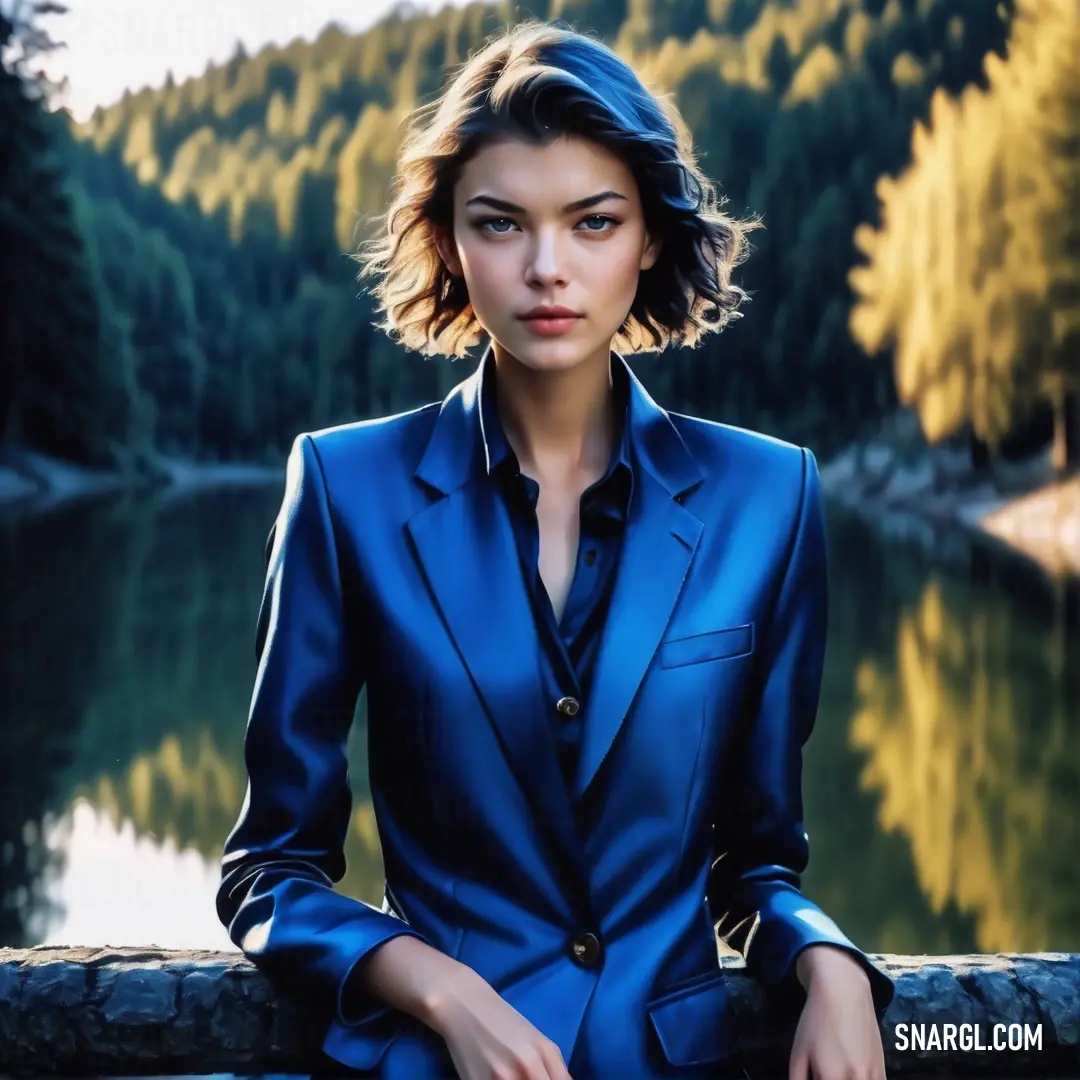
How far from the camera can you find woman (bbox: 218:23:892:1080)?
1260mm

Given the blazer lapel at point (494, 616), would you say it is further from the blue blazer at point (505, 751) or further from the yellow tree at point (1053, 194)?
the yellow tree at point (1053, 194)

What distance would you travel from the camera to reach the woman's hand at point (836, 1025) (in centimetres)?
123

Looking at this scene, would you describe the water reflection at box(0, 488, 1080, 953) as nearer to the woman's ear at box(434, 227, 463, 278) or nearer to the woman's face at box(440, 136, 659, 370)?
the woman's ear at box(434, 227, 463, 278)

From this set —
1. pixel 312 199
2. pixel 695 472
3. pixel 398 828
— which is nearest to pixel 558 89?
pixel 695 472

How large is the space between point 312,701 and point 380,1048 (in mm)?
285

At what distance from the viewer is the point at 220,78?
5000 cm

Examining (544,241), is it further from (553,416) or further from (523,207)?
(553,416)

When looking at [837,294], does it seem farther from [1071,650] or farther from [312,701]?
[312,701]

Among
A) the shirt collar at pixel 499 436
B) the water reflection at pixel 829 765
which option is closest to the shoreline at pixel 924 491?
the water reflection at pixel 829 765

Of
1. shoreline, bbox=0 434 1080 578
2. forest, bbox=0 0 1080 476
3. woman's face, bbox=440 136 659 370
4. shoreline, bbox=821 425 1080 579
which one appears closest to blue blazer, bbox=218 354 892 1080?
woman's face, bbox=440 136 659 370

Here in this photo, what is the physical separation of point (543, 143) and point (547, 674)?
450 millimetres

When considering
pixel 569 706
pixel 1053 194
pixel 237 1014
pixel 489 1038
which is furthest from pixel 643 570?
pixel 1053 194

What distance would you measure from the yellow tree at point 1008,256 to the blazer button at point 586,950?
1634 cm

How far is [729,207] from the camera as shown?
2172 cm
